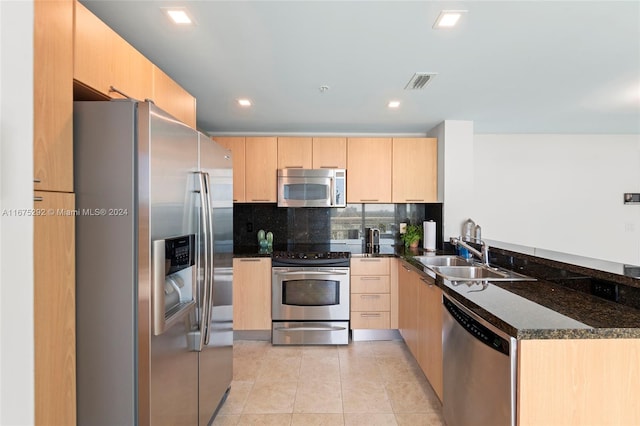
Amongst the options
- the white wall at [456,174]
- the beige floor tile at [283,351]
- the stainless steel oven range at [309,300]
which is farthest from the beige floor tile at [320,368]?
the white wall at [456,174]

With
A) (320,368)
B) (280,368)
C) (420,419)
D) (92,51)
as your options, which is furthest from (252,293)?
(92,51)

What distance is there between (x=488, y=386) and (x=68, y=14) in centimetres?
222

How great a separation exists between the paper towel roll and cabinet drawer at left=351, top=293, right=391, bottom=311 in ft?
2.47

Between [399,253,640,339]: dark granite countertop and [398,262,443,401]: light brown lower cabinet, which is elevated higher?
[399,253,640,339]: dark granite countertop

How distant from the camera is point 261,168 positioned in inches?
133

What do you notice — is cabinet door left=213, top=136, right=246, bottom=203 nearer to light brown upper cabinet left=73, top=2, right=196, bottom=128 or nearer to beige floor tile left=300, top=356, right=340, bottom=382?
light brown upper cabinet left=73, top=2, right=196, bottom=128

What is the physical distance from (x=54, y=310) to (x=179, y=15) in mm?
1439

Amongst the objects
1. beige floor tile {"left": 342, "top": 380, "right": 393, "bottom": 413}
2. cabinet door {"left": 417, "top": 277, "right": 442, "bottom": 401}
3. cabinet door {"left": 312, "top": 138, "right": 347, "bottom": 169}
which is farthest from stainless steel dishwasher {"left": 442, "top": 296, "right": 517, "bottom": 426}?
cabinet door {"left": 312, "top": 138, "right": 347, "bottom": 169}

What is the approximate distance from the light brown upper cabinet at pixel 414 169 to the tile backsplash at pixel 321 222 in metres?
0.34

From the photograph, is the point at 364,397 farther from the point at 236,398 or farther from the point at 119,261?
the point at 119,261

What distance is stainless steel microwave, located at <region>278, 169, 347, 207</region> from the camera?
3338 mm

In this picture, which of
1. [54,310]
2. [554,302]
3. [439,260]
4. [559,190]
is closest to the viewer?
[54,310]

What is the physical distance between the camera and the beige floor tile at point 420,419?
1.92 m
